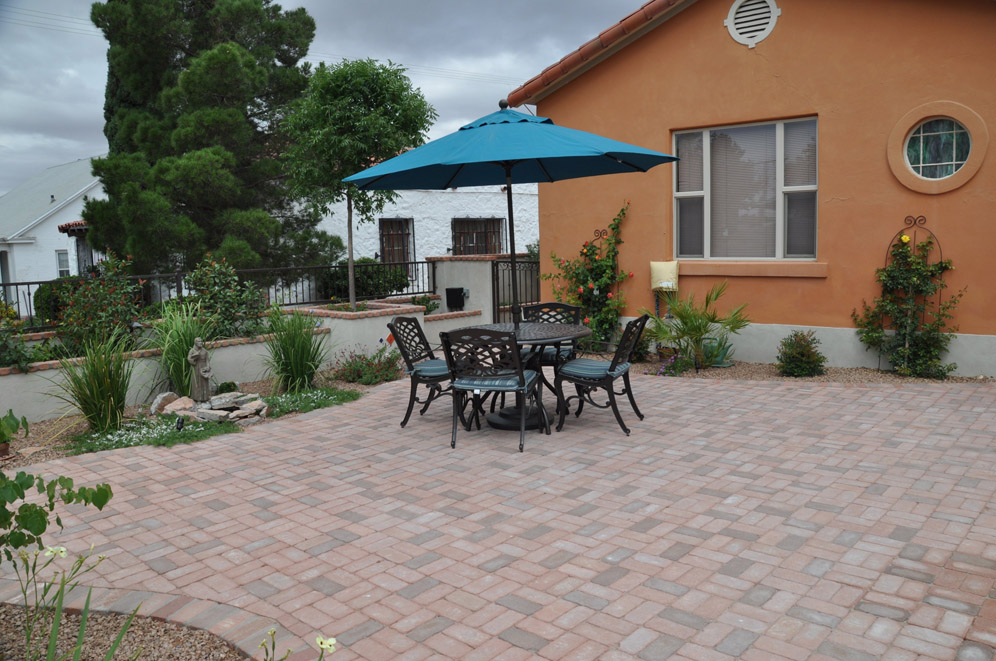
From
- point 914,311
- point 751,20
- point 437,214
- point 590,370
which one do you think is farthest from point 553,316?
point 437,214

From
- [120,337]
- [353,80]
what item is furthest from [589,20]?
[120,337]

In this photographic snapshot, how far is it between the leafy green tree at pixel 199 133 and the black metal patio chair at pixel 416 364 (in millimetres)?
8168

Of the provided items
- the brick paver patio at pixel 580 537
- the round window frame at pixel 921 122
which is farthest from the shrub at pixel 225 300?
the round window frame at pixel 921 122

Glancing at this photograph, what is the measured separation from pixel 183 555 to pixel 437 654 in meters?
1.87

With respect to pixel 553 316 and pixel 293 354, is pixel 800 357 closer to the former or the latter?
pixel 553 316

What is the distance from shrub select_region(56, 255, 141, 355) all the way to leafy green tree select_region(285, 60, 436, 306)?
3.24 m

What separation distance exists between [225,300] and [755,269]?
6677 millimetres

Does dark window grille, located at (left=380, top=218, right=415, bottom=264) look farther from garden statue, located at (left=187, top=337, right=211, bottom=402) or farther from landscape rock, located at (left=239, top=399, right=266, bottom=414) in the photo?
landscape rock, located at (left=239, top=399, right=266, bottom=414)

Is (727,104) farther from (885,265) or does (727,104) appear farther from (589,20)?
(589,20)

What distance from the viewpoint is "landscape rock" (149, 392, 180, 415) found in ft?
Result: 24.9

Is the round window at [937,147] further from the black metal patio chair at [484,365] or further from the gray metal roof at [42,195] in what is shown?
the gray metal roof at [42,195]

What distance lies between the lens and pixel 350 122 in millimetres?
10789

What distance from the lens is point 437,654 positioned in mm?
3082

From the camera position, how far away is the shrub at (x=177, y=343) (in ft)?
26.2
